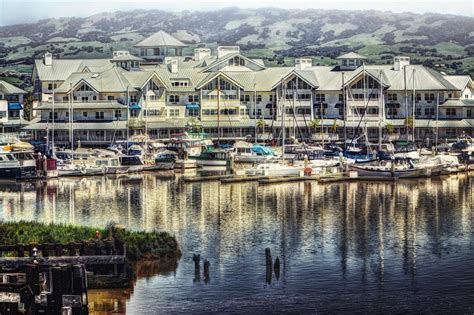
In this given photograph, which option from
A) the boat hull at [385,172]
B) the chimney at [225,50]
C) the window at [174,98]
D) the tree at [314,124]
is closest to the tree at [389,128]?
the tree at [314,124]

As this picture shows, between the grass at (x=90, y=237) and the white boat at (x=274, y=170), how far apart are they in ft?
138

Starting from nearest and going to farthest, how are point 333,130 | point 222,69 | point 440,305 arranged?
point 440,305
point 333,130
point 222,69

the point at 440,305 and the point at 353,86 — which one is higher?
the point at 353,86

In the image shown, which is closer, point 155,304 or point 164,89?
→ point 155,304

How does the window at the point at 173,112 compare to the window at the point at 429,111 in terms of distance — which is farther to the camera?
the window at the point at 173,112

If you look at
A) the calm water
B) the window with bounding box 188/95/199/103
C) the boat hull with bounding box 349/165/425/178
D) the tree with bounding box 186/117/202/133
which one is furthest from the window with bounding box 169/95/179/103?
the boat hull with bounding box 349/165/425/178

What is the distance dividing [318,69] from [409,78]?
486 inches

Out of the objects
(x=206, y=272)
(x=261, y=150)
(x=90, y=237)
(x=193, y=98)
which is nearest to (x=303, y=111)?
(x=193, y=98)

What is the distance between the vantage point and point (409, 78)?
13162 centimetres

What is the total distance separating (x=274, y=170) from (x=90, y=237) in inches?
1828

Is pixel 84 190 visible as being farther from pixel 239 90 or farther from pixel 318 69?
pixel 318 69

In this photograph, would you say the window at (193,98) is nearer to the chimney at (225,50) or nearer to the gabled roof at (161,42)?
the chimney at (225,50)

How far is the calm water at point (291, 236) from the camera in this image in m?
47.7

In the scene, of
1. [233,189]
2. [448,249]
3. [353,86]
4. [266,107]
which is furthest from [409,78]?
[448,249]
